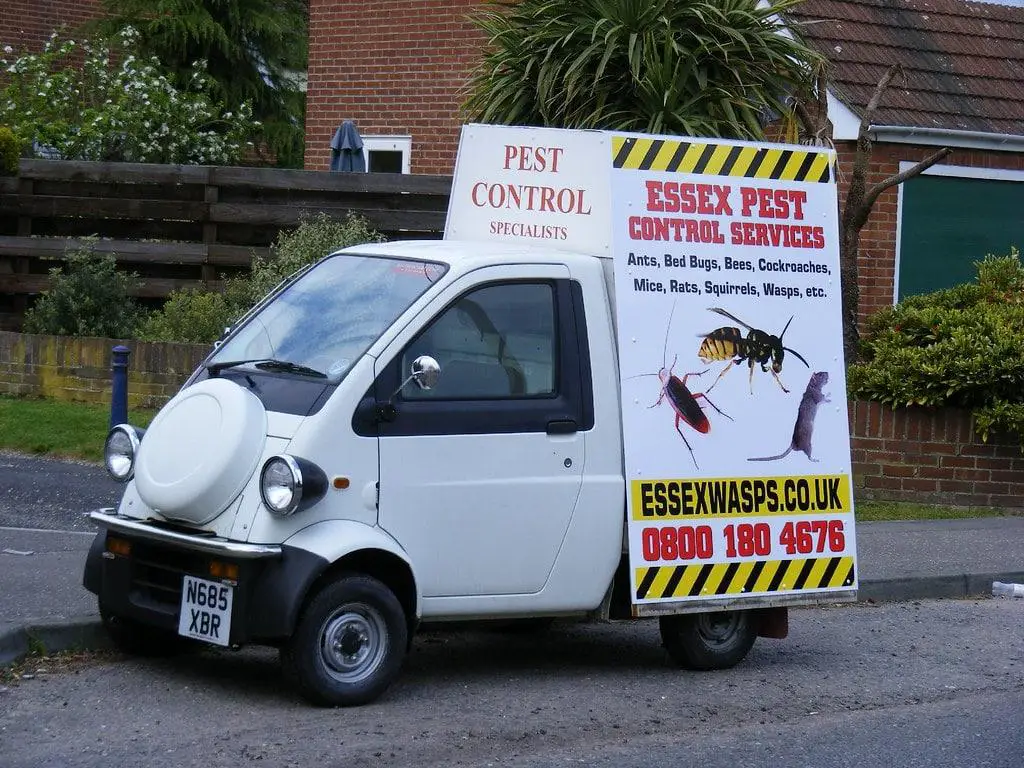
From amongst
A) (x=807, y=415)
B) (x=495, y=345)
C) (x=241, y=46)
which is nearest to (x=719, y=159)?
(x=807, y=415)

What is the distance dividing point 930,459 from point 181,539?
8.40 m

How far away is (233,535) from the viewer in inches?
254

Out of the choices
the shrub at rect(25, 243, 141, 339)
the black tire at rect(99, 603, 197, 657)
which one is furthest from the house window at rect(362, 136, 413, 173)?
the black tire at rect(99, 603, 197, 657)

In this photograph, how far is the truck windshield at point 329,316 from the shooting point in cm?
687

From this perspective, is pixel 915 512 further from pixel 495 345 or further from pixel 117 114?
pixel 117 114

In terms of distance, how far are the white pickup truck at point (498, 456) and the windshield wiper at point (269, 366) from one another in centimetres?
2

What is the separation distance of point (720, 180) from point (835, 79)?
8.46m

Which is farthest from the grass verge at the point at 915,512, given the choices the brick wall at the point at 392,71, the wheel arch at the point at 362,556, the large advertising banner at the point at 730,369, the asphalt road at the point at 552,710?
the brick wall at the point at 392,71

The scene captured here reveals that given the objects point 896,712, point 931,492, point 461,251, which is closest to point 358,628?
point 461,251

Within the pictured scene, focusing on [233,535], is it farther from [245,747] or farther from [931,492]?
[931,492]

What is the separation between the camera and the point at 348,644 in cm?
659

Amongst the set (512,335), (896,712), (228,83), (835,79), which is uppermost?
(228,83)

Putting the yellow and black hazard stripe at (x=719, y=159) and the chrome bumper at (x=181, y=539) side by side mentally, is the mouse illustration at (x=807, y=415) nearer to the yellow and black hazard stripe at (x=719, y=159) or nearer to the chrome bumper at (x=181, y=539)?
the yellow and black hazard stripe at (x=719, y=159)

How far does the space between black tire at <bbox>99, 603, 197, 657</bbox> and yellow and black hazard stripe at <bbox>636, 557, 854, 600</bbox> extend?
216 centimetres
